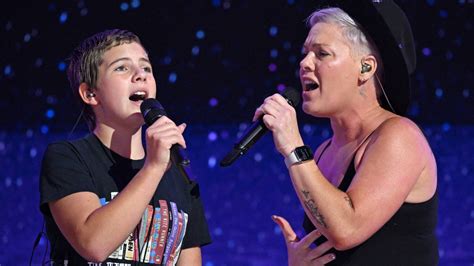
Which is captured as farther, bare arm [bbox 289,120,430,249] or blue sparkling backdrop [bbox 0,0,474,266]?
blue sparkling backdrop [bbox 0,0,474,266]

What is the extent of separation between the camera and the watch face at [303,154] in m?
1.53

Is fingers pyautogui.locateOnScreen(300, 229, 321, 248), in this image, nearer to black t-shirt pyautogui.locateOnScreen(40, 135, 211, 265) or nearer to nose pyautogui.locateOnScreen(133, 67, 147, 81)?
black t-shirt pyautogui.locateOnScreen(40, 135, 211, 265)

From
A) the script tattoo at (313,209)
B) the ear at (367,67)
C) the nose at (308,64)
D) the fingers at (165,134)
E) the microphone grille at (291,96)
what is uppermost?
the nose at (308,64)

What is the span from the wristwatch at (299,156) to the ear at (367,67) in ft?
0.84

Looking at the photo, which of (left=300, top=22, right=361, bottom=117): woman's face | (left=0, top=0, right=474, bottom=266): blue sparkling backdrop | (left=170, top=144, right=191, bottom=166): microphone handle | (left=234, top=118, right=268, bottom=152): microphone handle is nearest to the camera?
Answer: (left=170, top=144, right=191, bottom=166): microphone handle

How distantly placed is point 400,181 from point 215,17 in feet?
14.0

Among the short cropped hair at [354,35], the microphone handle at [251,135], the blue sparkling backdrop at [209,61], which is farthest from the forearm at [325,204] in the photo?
the blue sparkling backdrop at [209,61]

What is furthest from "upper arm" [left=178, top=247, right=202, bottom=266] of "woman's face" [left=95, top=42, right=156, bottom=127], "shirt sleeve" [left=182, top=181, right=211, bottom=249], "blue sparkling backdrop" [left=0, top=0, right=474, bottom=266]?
"blue sparkling backdrop" [left=0, top=0, right=474, bottom=266]

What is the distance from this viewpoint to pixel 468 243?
10.4 ft

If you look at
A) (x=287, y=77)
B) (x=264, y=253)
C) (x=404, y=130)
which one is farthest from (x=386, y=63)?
(x=287, y=77)

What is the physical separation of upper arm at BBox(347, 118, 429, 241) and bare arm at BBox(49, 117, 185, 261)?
38cm

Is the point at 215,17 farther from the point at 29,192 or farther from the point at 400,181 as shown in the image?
the point at 400,181

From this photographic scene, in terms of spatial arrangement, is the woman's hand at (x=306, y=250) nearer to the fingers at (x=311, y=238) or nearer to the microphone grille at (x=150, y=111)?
the fingers at (x=311, y=238)

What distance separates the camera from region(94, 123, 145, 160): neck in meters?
1.67
